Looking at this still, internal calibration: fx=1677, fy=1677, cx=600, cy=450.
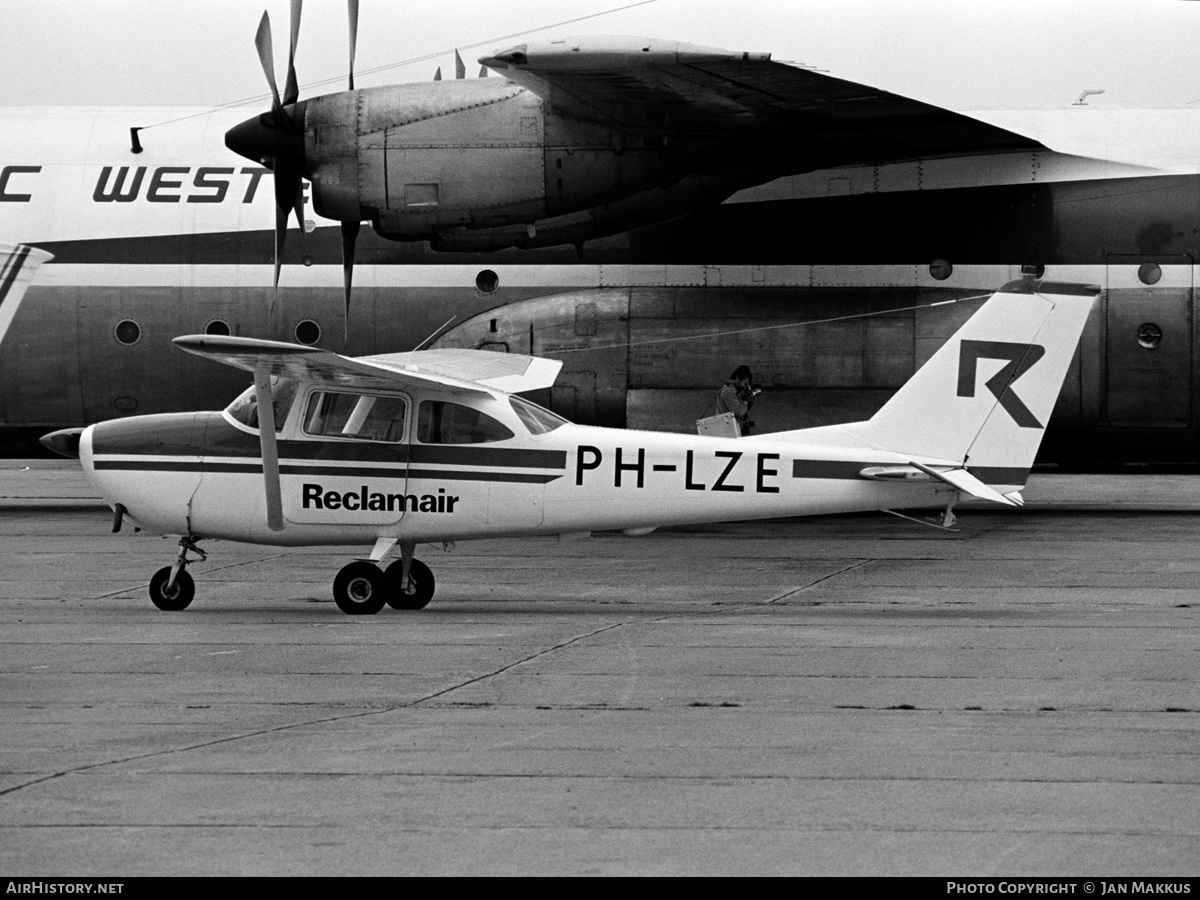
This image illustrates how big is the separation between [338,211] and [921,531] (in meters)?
8.76

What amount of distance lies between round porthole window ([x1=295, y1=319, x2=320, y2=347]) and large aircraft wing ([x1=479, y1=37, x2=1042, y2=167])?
196 inches

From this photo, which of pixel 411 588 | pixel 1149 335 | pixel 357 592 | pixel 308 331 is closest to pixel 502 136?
pixel 308 331

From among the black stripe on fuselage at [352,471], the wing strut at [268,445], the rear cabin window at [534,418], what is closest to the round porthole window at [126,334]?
the black stripe on fuselage at [352,471]

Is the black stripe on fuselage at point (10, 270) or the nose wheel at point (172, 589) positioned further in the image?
the nose wheel at point (172, 589)

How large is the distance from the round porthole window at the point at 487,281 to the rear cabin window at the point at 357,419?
766 cm

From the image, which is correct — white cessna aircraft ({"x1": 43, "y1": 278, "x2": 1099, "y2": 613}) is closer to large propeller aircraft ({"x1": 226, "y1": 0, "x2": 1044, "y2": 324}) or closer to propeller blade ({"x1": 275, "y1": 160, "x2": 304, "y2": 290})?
large propeller aircraft ({"x1": 226, "y1": 0, "x2": 1044, "y2": 324})

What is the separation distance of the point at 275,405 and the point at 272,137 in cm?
577

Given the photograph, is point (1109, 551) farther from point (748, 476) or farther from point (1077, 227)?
point (748, 476)

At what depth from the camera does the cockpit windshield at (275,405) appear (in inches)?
599

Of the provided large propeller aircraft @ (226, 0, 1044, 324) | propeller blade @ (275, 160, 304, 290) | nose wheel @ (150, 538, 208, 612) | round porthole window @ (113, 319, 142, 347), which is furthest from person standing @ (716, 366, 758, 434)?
nose wheel @ (150, 538, 208, 612)

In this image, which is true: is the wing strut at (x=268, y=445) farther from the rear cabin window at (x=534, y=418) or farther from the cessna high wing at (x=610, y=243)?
the cessna high wing at (x=610, y=243)

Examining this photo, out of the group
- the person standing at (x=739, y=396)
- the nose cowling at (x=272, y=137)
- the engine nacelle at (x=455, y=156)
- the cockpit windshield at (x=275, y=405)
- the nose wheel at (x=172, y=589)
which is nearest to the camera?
the nose wheel at (x=172, y=589)

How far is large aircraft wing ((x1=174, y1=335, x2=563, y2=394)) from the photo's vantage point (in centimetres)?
1380

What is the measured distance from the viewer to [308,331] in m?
22.8
